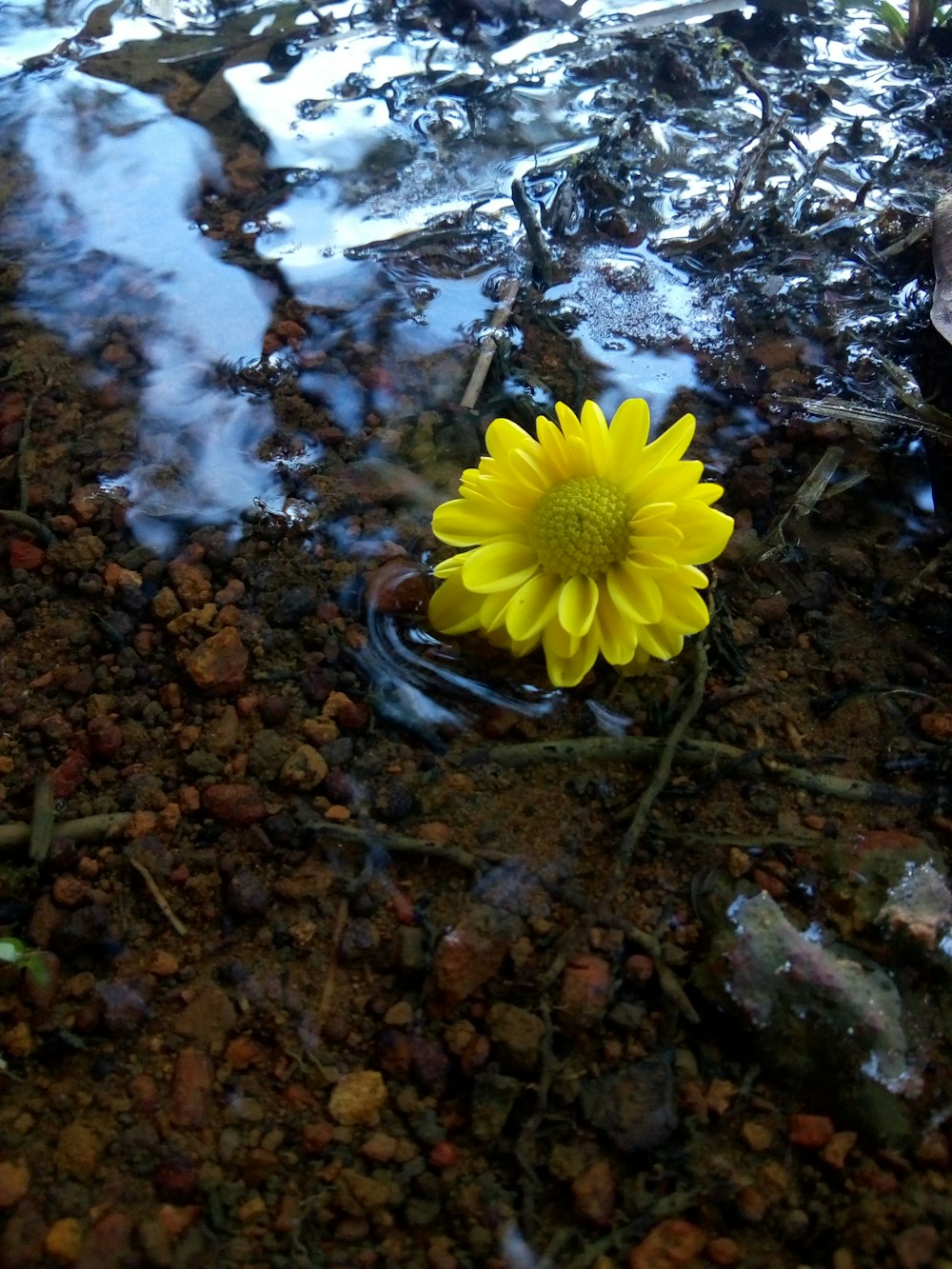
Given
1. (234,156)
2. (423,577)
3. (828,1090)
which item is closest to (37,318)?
(234,156)

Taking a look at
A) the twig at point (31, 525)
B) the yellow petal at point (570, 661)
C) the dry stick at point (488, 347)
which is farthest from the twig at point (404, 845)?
the dry stick at point (488, 347)

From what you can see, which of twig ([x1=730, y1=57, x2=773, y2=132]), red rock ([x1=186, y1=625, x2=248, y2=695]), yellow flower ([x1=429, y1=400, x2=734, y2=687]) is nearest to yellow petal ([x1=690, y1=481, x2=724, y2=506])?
yellow flower ([x1=429, y1=400, x2=734, y2=687])

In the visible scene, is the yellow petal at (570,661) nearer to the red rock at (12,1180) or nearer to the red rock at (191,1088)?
the red rock at (191,1088)

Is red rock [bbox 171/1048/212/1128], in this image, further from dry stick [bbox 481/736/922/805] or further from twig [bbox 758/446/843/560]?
twig [bbox 758/446/843/560]

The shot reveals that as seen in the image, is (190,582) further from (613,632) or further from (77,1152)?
(77,1152)

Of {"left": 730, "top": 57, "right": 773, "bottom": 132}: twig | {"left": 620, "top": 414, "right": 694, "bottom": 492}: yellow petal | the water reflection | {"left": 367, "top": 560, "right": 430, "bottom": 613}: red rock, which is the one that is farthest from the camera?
{"left": 730, "top": 57, "right": 773, "bottom": 132}: twig

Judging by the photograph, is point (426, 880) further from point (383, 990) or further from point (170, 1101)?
point (170, 1101)
